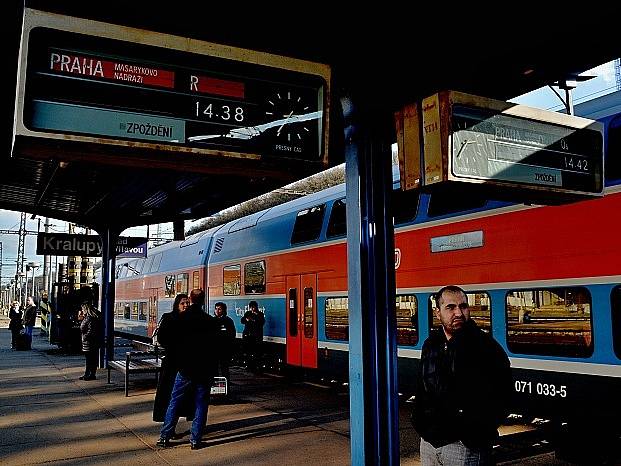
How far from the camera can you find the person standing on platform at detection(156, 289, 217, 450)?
707cm

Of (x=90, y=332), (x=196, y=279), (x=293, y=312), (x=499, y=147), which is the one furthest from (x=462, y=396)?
(x=196, y=279)

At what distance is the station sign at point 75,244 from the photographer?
15029 millimetres

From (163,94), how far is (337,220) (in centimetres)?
680

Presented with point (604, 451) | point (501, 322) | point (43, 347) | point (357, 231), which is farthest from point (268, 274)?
point (43, 347)

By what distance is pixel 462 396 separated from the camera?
10.2ft

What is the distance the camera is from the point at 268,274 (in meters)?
12.8

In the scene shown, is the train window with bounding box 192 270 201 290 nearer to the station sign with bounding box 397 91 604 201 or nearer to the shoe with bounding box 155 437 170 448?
the shoe with bounding box 155 437 170 448

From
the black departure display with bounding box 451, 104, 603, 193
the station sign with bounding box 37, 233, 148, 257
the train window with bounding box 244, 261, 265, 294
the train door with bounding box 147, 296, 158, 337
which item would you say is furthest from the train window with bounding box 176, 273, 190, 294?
the black departure display with bounding box 451, 104, 603, 193

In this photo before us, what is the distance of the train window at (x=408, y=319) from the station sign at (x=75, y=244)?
8.91 meters

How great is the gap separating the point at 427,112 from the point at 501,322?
4.20 m

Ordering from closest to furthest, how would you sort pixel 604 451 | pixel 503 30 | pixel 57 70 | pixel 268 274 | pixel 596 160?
pixel 57 70, pixel 503 30, pixel 596 160, pixel 604 451, pixel 268 274

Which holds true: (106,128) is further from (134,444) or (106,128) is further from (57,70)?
(134,444)

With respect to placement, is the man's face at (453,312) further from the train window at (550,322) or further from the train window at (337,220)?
the train window at (337,220)

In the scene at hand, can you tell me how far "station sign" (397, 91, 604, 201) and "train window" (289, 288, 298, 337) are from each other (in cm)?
760
